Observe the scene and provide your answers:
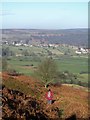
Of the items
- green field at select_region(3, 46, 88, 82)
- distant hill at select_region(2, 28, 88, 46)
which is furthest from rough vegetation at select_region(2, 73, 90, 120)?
distant hill at select_region(2, 28, 88, 46)

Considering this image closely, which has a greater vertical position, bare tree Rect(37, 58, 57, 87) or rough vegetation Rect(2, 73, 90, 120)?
bare tree Rect(37, 58, 57, 87)

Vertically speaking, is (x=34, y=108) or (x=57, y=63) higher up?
(x=57, y=63)

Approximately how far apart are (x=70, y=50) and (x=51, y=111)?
74298 mm

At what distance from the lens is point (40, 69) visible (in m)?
24.1

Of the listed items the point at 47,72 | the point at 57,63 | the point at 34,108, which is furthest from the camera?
the point at 57,63

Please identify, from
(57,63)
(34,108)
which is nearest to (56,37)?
(57,63)

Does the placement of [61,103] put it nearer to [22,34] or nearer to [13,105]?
[13,105]

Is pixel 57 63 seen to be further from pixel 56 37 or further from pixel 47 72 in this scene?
pixel 56 37

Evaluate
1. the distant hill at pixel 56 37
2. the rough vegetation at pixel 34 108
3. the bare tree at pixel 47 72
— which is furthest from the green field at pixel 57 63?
the rough vegetation at pixel 34 108

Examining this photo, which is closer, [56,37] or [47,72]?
[47,72]

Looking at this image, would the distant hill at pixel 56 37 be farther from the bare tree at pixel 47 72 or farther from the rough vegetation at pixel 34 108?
the rough vegetation at pixel 34 108

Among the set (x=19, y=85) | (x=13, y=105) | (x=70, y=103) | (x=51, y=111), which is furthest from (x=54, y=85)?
(x=13, y=105)

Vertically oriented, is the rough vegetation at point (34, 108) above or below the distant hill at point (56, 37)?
below

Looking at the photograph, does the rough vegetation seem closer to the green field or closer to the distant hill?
the green field
